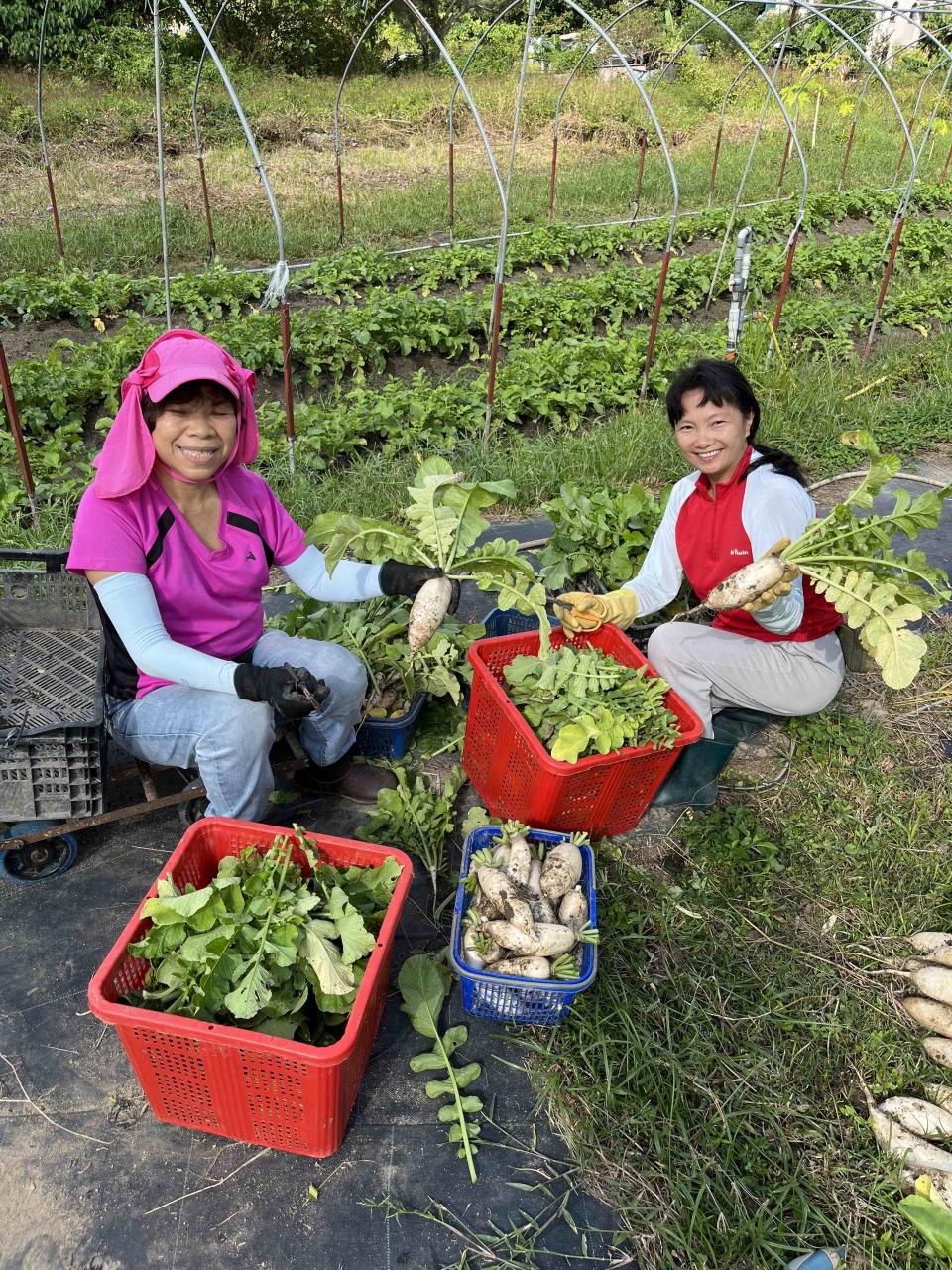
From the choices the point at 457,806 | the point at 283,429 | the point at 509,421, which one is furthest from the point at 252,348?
the point at 457,806

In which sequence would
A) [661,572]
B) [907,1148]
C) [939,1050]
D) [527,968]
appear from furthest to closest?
[661,572] < [939,1050] < [527,968] < [907,1148]

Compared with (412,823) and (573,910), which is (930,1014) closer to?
(573,910)

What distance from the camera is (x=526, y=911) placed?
206 centimetres

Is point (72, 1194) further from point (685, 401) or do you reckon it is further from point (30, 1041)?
point (685, 401)

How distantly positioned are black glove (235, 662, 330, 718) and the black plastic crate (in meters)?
0.38

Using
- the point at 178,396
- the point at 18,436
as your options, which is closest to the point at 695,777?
the point at 178,396

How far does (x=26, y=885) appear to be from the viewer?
7.88 feet

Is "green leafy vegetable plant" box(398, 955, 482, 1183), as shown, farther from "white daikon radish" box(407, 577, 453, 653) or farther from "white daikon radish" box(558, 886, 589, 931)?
"white daikon radish" box(407, 577, 453, 653)

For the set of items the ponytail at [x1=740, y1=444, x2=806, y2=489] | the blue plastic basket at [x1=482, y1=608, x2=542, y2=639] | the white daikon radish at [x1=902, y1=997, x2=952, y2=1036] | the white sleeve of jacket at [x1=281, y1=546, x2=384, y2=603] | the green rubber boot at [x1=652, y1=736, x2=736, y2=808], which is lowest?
the white daikon radish at [x1=902, y1=997, x2=952, y2=1036]

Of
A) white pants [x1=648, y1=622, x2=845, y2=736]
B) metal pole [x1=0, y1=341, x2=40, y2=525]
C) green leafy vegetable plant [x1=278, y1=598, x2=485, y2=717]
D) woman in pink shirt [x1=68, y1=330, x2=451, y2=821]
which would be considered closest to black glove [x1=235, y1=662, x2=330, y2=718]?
woman in pink shirt [x1=68, y1=330, x2=451, y2=821]

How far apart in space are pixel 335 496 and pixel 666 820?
2.43m

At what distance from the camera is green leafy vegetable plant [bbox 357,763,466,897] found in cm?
257

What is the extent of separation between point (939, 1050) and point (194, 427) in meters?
2.45

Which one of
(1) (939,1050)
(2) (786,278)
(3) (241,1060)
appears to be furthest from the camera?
(2) (786,278)
